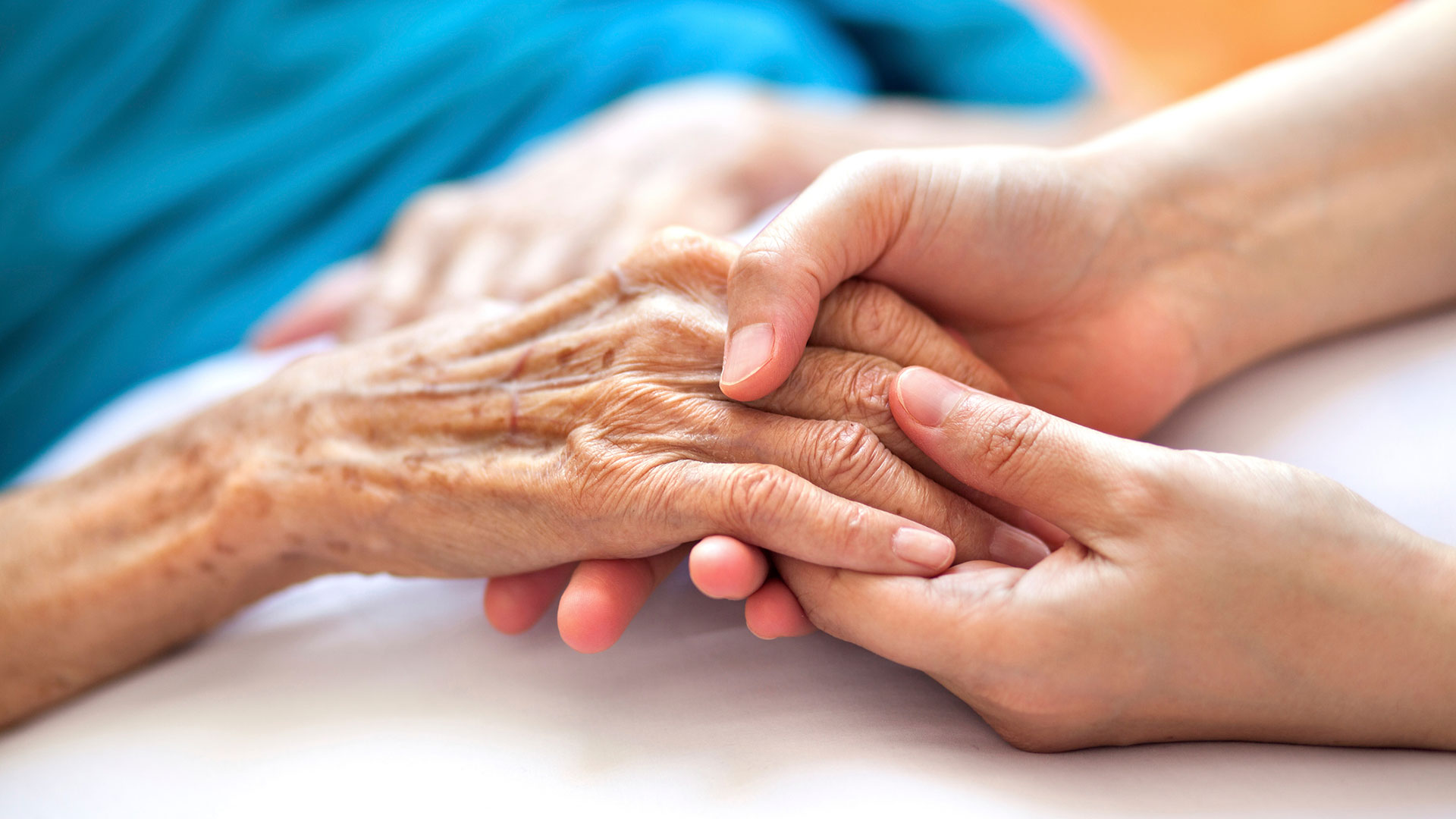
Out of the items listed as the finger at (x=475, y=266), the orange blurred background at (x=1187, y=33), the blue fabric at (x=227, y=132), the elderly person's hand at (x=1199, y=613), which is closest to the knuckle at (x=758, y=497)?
the elderly person's hand at (x=1199, y=613)

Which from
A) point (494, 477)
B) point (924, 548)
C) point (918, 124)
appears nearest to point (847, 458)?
point (924, 548)

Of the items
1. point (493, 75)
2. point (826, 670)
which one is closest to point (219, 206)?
point (493, 75)

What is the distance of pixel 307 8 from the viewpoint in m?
1.68

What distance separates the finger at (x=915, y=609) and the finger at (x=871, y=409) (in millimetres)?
86

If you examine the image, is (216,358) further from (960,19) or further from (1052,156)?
(960,19)

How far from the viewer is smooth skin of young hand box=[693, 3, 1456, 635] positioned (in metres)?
0.93

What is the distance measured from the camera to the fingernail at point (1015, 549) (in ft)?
2.60

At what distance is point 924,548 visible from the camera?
2.36 ft

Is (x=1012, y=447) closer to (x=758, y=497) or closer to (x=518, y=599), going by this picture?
(x=758, y=497)

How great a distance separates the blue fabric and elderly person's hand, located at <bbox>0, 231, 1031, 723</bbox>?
527 millimetres

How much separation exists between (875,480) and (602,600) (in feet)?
→ 0.89

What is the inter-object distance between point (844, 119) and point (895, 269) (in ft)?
3.38

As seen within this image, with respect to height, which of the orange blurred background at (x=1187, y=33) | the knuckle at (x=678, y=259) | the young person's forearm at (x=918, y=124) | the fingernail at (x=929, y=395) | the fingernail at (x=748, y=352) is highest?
the orange blurred background at (x=1187, y=33)

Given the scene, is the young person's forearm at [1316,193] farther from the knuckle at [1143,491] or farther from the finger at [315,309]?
the finger at [315,309]
